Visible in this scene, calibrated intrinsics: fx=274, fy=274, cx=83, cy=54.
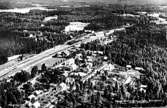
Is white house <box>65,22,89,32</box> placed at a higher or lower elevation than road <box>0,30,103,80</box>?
higher

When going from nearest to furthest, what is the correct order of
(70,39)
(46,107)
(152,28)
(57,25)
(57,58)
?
(46,107), (57,58), (70,39), (152,28), (57,25)

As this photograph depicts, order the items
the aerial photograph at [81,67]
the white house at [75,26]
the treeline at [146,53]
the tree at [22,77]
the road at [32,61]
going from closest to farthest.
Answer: the aerial photograph at [81,67], the treeline at [146,53], the tree at [22,77], the road at [32,61], the white house at [75,26]

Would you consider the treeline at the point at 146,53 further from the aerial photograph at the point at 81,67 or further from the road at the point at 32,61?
the road at the point at 32,61

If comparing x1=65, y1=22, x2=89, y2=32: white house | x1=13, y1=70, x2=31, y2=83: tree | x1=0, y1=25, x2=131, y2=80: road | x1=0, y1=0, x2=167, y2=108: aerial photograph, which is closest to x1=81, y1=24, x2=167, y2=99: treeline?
x1=0, y1=0, x2=167, y2=108: aerial photograph

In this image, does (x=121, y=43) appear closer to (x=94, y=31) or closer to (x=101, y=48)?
(x=101, y=48)

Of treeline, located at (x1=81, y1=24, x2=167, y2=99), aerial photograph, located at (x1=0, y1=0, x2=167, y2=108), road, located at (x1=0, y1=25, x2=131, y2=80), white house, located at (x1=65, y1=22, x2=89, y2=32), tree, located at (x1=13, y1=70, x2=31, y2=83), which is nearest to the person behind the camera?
aerial photograph, located at (x1=0, y1=0, x2=167, y2=108)

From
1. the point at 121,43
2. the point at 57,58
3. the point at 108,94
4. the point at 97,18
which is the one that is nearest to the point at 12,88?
the point at 108,94

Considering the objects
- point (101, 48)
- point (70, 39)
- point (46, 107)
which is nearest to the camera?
point (46, 107)

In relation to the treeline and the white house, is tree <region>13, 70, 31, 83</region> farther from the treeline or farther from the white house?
the white house

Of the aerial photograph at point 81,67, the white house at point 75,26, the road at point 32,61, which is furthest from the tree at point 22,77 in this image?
the white house at point 75,26
